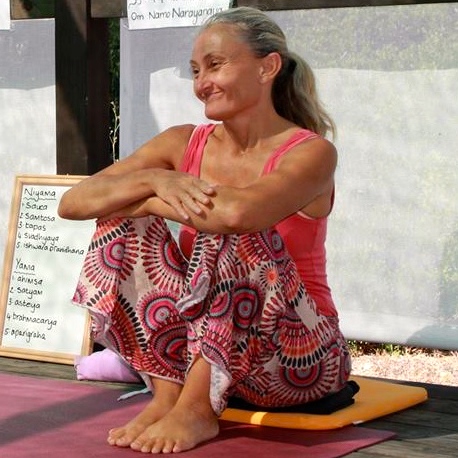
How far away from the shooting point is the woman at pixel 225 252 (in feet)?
9.65

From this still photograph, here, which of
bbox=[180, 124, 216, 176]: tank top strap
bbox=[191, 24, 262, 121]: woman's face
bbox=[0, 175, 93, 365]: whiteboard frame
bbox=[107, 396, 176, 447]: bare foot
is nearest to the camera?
bbox=[107, 396, 176, 447]: bare foot

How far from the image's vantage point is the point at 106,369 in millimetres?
3906

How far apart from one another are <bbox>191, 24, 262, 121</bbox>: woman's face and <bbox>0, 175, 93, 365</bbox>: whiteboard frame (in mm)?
1346

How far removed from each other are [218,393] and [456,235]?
1.45m

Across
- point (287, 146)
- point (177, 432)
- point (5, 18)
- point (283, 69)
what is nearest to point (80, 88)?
point (5, 18)

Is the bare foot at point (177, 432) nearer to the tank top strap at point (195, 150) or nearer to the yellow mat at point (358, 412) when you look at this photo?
the yellow mat at point (358, 412)

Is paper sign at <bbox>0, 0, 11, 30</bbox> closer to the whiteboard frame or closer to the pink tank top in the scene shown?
the whiteboard frame

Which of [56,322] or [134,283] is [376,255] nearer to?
[56,322]

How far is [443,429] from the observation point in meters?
3.31

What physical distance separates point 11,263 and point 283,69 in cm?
169

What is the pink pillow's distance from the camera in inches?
153

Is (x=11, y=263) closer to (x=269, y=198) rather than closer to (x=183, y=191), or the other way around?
(x=183, y=191)

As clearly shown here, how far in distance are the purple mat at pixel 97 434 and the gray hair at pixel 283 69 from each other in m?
0.78

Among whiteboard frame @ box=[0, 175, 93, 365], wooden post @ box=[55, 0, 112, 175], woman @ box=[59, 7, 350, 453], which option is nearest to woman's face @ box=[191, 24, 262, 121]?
woman @ box=[59, 7, 350, 453]
